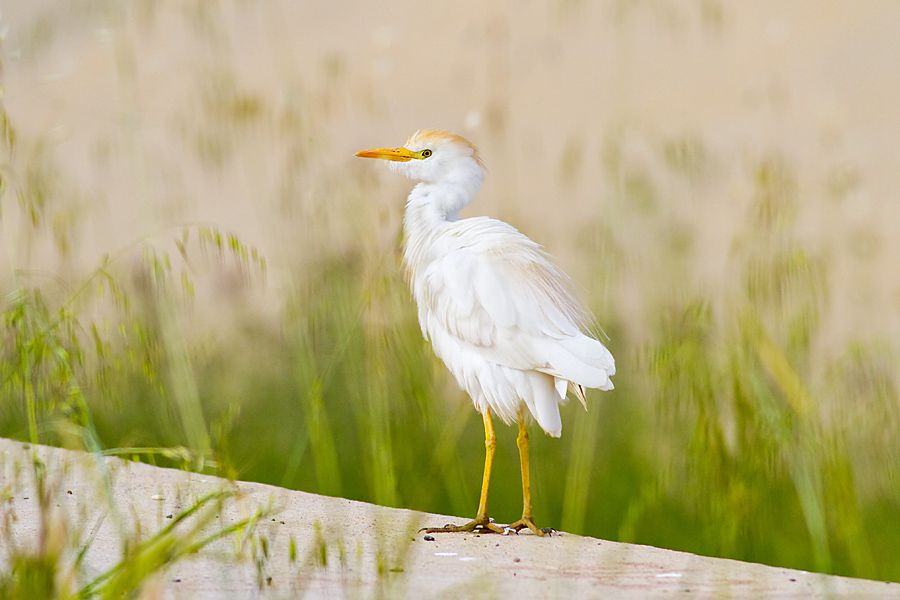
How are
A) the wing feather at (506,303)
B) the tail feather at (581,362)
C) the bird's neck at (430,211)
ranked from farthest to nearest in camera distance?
1. the bird's neck at (430,211)
2. the wing feather at (506,303)
3. the tail feather at (581,362)

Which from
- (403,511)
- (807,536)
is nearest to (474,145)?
(403,511)

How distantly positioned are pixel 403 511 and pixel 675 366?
1.38 m

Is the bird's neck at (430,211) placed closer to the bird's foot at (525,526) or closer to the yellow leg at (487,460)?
the yellow leg at (487,460)

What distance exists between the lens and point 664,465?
6.38 feet

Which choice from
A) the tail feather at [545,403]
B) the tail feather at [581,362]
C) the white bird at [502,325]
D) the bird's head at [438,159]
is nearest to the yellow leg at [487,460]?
the white bird at [502,325]

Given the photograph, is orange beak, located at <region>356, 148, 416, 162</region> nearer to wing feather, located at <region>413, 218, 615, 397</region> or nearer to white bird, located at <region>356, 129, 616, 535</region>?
white bird, located at <region>356, 129, 616, 535</region>

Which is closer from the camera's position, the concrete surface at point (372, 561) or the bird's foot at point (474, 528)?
the concrete surface at point (372, 561)

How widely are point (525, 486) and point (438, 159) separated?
3.47 feet

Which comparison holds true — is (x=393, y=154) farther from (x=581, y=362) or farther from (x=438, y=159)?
(x=581, y=362)

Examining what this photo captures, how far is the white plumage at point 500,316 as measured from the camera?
10.2 feet

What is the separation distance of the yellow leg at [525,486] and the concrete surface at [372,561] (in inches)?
2.2

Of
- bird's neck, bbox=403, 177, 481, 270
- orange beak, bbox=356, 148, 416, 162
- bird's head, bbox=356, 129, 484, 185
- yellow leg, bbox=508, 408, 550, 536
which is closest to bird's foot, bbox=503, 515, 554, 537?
yellow leg, bbox=508, 408, 550, 536

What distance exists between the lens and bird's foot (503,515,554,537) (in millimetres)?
3161

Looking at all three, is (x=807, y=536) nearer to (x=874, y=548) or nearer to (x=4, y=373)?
(x=874, y=548)
